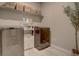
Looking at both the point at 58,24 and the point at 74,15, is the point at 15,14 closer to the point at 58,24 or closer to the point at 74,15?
the point at 58,24

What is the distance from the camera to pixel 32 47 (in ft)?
5.38

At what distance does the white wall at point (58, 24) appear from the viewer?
64.2 inches

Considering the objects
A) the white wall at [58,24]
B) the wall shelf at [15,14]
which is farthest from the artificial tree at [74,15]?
the wall shelf at [15,14]

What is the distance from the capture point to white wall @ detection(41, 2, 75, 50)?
1631 millimetres

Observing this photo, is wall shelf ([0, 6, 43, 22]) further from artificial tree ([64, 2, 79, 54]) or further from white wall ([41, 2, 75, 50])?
artificial tree ([64, 2, 79, 54])

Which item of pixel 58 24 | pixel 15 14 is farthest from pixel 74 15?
pixel 15 14

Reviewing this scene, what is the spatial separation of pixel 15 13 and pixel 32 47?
0.48 m

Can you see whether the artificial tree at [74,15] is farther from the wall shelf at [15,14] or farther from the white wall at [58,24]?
the wall shelf at [15,14]

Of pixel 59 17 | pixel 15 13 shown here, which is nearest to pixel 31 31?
pixel 15 13

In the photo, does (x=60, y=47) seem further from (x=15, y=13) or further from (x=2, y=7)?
(x=2, y=7)

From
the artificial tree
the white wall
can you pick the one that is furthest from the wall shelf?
the artificial tree

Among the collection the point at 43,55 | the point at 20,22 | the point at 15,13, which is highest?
the point at 15,13

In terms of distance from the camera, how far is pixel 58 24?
1.64 m

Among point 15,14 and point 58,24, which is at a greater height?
point 15,14
